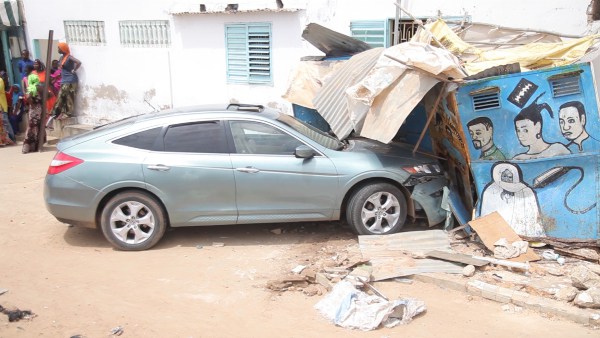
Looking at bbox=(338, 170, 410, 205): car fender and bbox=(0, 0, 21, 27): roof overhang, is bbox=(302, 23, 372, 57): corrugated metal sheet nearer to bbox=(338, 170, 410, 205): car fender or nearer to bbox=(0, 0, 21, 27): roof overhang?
bbox=(338, 170, 410, 205): car fender

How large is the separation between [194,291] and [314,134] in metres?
2.40

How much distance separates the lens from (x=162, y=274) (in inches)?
220

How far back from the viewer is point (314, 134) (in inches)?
260

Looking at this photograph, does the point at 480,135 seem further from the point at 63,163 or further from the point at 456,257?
the point at 63,163

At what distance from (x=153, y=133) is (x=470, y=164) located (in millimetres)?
3508

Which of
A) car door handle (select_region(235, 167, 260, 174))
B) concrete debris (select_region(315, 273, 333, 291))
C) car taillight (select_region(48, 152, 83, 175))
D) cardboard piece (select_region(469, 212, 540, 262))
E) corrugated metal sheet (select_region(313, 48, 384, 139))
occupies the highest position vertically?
corrugated metal sheet (select_region(313, 48, 384, 139))

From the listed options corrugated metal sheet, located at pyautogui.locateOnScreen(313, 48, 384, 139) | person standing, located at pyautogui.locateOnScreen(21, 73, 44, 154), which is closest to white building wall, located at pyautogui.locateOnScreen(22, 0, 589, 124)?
person standing, located at pyautogui.locateOnScreen(21, 73, 44, 154)

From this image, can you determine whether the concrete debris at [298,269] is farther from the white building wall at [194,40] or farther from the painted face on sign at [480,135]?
the white building wall at [194,40]

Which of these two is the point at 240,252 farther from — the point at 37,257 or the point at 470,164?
the point at 470,164

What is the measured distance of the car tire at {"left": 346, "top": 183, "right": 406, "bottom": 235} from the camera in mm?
6148

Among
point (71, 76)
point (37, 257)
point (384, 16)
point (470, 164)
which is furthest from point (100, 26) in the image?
point (470, 164)

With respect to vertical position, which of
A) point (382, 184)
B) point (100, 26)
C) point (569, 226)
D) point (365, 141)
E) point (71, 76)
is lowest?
point (569, 226)

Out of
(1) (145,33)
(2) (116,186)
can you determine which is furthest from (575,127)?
(1) (145,33)

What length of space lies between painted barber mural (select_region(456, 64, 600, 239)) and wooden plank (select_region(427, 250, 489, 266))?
731 millimetres
